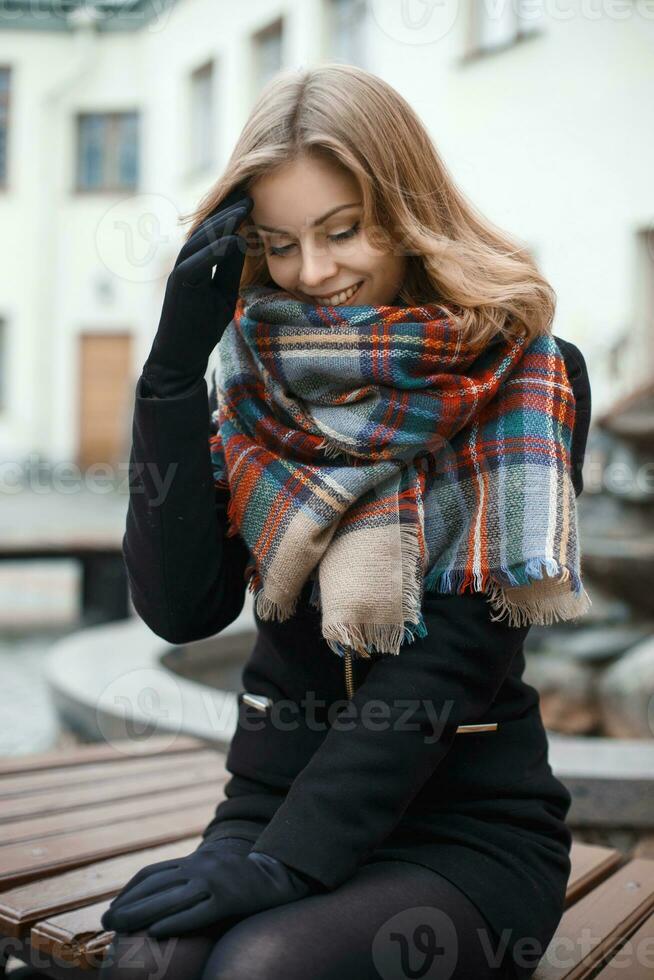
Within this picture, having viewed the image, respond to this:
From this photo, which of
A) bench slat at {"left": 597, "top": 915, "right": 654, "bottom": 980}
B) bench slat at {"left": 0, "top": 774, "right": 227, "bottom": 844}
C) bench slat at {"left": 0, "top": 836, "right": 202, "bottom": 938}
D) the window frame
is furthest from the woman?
the window frame

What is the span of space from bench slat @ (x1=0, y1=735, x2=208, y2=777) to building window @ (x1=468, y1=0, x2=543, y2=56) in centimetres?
798

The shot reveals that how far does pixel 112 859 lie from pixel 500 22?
9227mm

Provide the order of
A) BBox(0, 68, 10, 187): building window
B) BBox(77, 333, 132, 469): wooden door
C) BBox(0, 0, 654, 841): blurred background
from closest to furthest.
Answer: BBox(0, 0, 654, 841): blurred background, BBox(77, 333, 132, 469): wooden door, BBox(0, 68, 10, 187): building window

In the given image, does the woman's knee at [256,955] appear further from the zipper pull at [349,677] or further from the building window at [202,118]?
the building window at [202,118]

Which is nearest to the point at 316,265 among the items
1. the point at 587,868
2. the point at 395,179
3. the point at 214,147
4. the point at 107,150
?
the point at 395,179

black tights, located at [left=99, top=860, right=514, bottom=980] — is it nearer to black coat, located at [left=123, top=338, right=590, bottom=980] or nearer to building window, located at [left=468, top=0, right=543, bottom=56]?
black coat, located at [left=123, top=338, right=590, bottom=980]

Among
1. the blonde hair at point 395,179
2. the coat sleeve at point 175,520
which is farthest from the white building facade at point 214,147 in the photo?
the coat sleeve at point 175,520

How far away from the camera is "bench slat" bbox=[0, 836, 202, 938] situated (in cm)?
175

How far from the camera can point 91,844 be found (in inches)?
83.8

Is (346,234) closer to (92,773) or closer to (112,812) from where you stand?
(112,812)

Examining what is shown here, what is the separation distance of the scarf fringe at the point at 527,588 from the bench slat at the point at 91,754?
4.50 feet

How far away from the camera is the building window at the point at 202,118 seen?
15844 mm

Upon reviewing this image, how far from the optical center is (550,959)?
68.1 inches

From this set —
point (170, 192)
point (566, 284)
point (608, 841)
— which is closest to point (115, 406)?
point (170, 192)
